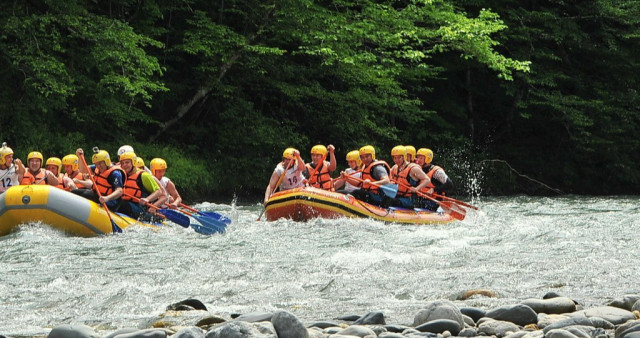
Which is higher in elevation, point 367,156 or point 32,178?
point 367,156

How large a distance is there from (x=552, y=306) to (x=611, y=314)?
0.48 m

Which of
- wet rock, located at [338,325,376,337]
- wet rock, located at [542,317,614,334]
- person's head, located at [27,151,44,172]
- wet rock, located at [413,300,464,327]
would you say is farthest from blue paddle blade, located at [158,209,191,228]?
wet rock, located at [542,317,614,334]

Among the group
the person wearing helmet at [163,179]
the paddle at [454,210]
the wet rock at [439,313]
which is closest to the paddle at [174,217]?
the person wearing helmet at [163,179]

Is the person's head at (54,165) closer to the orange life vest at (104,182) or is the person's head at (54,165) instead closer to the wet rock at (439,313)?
the orange life vest at (104,182)

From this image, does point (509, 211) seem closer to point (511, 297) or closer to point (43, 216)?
point (43, 216)

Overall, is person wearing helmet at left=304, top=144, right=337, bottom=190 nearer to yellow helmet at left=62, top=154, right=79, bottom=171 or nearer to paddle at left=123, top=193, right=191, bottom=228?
paddle at left=123, top=193, right=191, bottom=228

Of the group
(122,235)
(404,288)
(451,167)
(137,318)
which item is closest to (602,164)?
(451,167)

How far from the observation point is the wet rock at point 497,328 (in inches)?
242

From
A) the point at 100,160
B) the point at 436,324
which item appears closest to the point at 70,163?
the point at 100,160

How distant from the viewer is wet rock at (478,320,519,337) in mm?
6142

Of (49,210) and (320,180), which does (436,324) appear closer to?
(49,210)

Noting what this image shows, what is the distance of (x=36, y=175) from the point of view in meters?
13.7

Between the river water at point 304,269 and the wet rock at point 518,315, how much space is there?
0.65 meters

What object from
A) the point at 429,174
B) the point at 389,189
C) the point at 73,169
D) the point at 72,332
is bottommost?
the point at 73,169
